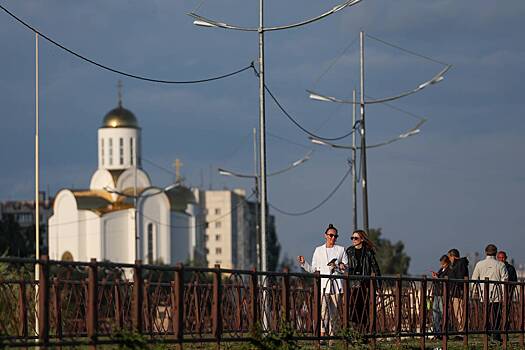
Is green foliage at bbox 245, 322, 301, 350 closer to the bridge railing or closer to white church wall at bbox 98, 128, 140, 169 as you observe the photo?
the bridge railing

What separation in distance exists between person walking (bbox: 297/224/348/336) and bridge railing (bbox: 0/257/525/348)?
21 mm

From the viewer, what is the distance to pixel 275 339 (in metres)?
17.6

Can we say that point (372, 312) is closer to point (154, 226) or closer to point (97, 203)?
point (97, 203)

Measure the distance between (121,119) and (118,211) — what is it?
35.7ft

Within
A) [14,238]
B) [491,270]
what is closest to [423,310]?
[491,270]

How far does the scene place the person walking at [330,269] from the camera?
19359mm

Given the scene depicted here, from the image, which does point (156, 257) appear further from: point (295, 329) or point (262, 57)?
point (295, 329)

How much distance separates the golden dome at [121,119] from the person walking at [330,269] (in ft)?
439

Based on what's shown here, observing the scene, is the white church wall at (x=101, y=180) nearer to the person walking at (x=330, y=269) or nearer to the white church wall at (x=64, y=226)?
the white church wall at (x=64, y=226)

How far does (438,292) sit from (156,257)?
134729 millimetres

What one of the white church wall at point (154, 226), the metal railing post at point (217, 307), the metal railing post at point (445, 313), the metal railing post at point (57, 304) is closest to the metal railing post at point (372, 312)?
the metal railing post at point (445, 313)

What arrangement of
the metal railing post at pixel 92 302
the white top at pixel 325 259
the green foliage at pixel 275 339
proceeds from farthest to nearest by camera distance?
the white top at pixel 325 259, the green foliage at pixel 275 339, the metal railing post at pixel 92 302

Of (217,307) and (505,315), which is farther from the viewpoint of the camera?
(505,315)

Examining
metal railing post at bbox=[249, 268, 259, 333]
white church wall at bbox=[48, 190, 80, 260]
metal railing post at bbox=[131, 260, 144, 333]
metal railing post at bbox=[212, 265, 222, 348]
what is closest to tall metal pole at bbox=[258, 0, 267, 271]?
metal railing post at bbox=[249, 268, 259, 333]
